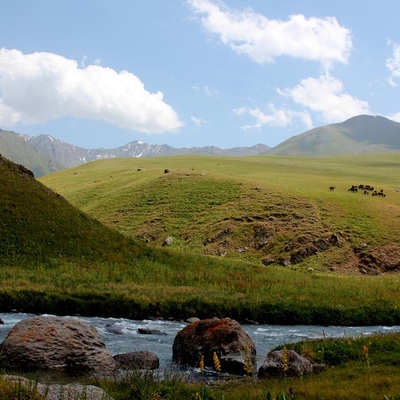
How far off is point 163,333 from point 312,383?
1421 centimetres

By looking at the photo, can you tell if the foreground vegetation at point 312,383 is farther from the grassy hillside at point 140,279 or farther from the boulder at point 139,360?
the grassy hillside at point 140,279

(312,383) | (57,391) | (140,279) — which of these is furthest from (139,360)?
Answer: (140,279)

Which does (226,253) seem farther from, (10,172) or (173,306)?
(173,306)

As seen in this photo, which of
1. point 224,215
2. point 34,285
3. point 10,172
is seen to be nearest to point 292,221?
point 224,215

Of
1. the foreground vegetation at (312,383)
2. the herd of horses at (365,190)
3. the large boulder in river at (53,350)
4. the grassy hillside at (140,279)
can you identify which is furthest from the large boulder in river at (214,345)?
the herd of horses at (365,190)

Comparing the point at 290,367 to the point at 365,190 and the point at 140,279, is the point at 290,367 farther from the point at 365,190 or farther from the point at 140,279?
the point at 365,190

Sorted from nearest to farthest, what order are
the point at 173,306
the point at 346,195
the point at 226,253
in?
the point at 173,306
the point at 226,253
the point at 346,195

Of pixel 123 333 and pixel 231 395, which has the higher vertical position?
pixel 231 395

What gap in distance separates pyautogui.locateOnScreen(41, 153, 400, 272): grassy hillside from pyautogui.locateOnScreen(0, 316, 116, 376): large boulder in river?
49.8 metres

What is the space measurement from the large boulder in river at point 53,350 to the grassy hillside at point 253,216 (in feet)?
163

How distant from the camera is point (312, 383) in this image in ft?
47.3

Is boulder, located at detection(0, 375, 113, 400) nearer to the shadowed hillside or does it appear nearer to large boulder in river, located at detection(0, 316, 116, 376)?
large boulder in river, located at detection(0, 316, 116, 376)

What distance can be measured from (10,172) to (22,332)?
41.5 m

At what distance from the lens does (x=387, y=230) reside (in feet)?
241
